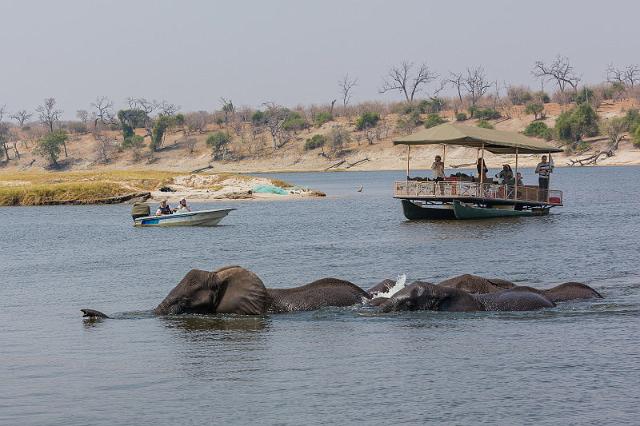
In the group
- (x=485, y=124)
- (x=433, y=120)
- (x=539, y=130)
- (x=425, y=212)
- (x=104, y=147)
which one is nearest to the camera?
(x=425, y=212)

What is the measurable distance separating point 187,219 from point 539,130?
6745 centimetres

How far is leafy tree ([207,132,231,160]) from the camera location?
4483 inches

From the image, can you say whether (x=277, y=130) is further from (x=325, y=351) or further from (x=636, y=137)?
(x=325, y=351)

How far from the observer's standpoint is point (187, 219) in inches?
1486

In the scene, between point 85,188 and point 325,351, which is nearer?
point 325,351

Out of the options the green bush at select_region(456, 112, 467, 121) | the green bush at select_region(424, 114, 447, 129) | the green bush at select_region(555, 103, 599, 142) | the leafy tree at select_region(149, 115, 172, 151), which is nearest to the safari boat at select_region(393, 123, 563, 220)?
the green bush at select_region(555, 103, 599, 142)

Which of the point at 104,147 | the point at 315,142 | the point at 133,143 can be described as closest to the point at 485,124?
the point at 315,142

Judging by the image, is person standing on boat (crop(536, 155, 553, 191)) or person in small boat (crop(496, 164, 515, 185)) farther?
person in small boat (crop(496, 164, 515, 185))

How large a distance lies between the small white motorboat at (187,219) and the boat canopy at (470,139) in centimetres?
714

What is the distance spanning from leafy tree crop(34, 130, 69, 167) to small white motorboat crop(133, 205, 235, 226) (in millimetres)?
80965

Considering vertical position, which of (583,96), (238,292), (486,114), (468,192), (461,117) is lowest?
(468,192)

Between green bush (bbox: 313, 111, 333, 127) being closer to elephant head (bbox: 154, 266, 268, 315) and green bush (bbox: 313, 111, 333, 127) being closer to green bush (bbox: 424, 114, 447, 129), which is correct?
green bush (bbox: 424, 114, 447, 129)

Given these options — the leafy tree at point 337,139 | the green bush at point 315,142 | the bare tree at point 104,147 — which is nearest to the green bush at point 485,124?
the leafy tree at point 337,139

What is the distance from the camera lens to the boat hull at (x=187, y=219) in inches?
1485
